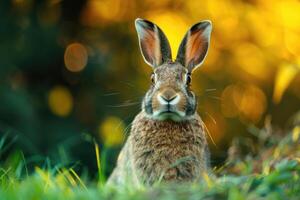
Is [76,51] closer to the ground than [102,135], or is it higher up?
higher up

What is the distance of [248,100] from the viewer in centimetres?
1028

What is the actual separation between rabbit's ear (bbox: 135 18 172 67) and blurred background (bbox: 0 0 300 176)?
380cm

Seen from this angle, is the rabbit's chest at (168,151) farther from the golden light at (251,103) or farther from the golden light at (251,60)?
the golden light at (251,60)

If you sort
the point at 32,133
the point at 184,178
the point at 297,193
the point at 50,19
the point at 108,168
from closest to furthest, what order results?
the point at 297,193 → the point at 184,178 → the point at 108,168 → the point at 32,133 → the point at 50,19

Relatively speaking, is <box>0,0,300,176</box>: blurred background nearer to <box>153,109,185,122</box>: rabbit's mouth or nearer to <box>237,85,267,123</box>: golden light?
<box>237,85,267,123</box>: golden light

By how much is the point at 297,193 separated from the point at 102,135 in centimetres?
622

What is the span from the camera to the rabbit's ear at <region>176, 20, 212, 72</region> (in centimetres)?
562

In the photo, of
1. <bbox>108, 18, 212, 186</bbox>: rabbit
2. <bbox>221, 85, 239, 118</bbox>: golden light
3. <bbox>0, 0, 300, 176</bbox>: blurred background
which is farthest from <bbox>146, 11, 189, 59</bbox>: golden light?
<bbox>108, 18, 212, 186</bbox>: rabbit

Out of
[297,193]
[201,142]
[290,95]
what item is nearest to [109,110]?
[290,95]

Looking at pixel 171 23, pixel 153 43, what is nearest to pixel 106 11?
pixel 171 23

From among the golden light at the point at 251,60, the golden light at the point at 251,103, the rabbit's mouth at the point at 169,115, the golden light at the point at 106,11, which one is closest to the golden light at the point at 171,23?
the golden light at the point at 106,11

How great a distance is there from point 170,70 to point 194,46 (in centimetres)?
38

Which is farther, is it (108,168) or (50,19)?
(50,19)

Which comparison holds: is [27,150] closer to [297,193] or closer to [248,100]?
[248,100]
